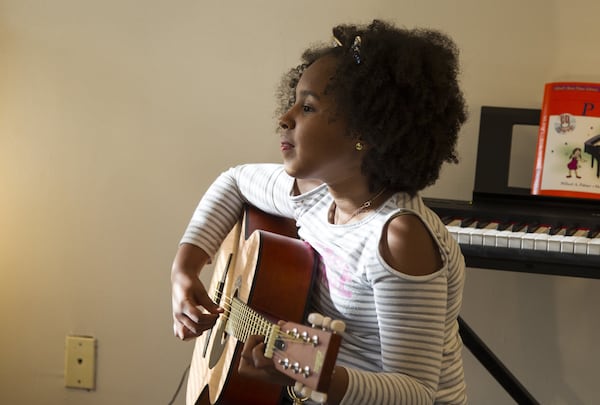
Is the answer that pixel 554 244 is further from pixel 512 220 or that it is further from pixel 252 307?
pixel 252 307

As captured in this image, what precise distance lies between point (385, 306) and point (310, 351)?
0.25 meters

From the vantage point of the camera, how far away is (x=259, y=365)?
3.14 feet

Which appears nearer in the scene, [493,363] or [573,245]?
[573,245]

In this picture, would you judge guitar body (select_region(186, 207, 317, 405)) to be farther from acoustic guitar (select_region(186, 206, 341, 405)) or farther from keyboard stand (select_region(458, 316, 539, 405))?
keyboard stand (select_region(458, 316, 539, 405))

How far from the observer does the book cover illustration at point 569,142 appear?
1.70 metres

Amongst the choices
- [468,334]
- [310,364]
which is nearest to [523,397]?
[468,334]

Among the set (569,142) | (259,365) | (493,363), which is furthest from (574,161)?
(259,365)

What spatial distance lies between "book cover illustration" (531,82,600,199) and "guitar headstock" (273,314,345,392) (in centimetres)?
97

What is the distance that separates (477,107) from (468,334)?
56cm

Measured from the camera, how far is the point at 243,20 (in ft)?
6.52

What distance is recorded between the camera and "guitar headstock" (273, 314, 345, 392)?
860mm

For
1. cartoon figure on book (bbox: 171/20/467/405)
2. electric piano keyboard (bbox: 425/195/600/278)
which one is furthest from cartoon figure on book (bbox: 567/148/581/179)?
cartoon figure on book (bbox: 171/20/467/405)

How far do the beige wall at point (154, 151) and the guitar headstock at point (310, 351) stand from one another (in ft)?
3.66

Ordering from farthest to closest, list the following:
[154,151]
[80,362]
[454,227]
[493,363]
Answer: [80,362], [154,151], [493,363], [454,227]
